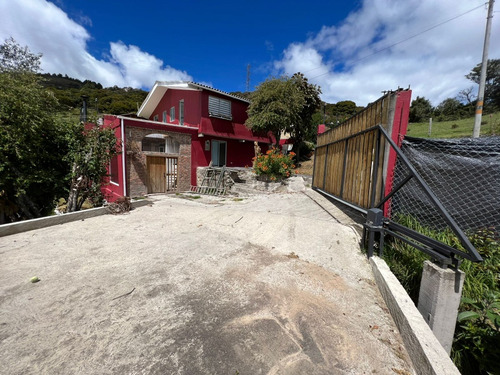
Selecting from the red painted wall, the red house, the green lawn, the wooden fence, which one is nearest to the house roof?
the red house

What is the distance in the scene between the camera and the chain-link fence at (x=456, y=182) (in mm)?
2861

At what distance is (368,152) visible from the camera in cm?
390

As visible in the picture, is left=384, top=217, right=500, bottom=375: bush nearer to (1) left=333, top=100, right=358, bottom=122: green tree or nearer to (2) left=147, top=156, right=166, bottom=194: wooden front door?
(2) left=147, top=156, right=166, bottom=194: wooden front door

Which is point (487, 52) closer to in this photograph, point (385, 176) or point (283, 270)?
point (385, 176)

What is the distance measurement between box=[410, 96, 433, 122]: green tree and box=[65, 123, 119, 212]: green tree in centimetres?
4077

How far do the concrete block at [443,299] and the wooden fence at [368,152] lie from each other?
1.72 m

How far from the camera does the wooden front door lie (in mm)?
10469

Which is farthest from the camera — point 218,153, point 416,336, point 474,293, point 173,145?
point 218,153

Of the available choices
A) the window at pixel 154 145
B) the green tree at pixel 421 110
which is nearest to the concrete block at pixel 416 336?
the window at pixel 154 145

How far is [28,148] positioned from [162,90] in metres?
10.5

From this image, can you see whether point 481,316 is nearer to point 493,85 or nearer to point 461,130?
point 461,130

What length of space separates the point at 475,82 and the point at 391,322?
5526cm

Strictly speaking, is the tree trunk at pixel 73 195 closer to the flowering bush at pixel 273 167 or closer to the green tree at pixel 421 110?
the flowering bush at pixel 273 167

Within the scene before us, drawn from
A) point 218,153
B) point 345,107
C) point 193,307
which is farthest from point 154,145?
point 345,107
